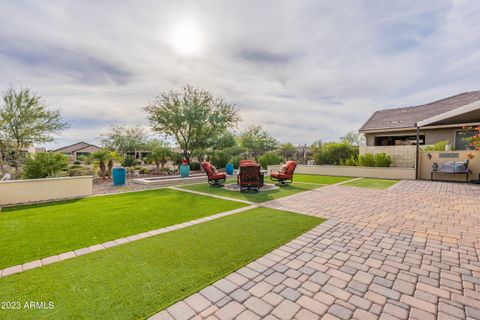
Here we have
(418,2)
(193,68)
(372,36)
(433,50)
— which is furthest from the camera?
(193,68)

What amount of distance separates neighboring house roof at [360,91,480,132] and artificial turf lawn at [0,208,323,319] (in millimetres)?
17198

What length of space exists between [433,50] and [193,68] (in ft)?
34.0

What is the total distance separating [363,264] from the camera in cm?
279

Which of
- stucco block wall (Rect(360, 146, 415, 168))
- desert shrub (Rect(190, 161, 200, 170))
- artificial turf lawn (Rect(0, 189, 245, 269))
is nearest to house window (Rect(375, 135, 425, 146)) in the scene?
stucco block wall (Rect(360, 146, 415, 168))

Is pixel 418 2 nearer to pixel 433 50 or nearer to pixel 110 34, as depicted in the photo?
pixel 433 50

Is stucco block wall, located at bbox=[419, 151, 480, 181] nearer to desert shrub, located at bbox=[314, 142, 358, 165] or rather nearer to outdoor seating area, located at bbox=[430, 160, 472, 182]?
outdoor seating area, located at bbox=[430, 160, 472, 182]

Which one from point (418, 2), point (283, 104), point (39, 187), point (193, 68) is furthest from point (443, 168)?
point (39, 187)

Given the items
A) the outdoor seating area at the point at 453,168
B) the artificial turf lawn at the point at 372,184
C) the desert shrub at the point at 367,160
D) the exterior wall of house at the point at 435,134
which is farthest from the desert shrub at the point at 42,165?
the exterior wall of house at the point at 435,134

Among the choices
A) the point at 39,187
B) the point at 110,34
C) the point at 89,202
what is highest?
the point at 110,34

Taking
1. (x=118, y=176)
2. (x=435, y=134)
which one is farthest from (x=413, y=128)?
(x=118, y=176)

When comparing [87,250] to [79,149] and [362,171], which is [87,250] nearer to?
[362,171]

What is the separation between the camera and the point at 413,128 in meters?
15.2

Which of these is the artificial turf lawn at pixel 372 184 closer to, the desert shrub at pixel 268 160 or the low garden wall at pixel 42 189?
the desert shrub at pixel 268 160

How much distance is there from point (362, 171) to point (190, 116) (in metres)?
11.6
